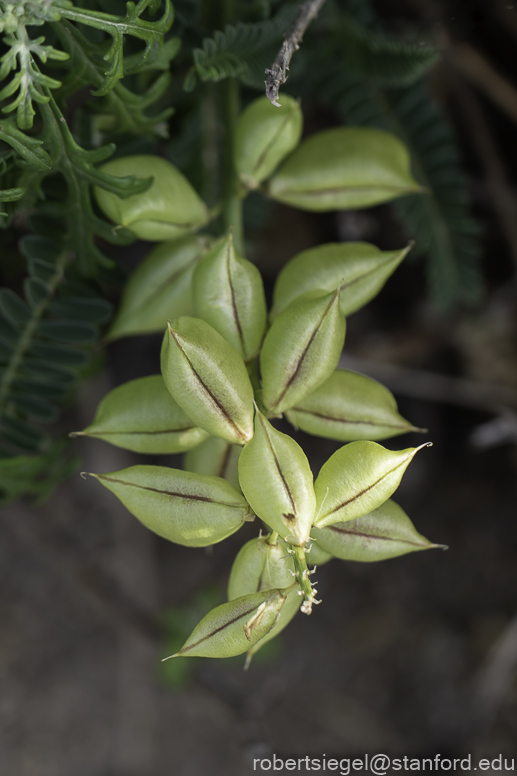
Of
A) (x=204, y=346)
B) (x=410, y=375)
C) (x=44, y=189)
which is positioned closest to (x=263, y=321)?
(x=204, y=346)

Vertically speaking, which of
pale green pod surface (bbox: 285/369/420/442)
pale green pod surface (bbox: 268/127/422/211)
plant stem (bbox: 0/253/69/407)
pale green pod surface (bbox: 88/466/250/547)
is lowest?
plant stem (bbox: 0/253/69/407)

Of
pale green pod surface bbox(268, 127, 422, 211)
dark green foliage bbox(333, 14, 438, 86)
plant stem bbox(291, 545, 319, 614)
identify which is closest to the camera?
plant stem bbox(291, 545, 319, 614)

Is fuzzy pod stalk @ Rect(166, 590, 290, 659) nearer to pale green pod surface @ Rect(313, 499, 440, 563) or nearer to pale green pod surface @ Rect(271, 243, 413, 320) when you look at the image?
pale green pod surface @ Rect(313, 499, 440, 563)

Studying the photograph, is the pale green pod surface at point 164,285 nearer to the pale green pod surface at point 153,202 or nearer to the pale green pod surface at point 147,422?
the pale green pod surface at point 153,202

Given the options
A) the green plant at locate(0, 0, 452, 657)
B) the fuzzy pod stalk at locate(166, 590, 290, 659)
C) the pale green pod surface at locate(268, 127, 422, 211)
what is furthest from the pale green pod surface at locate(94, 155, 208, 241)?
the fuzzy pod stalk at locate(166, 590, 290, 659)

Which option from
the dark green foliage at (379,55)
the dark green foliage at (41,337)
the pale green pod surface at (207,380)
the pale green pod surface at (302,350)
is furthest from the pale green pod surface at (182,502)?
the dark green foliage at (379,55)

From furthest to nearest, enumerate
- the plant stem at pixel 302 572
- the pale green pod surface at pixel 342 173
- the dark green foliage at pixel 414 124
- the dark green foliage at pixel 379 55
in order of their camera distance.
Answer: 1. the dark green foliage at pixel 414 124
2. the dark green foliage at pixel 379 55
3. the pale green pod surface at pixel 342 173
4. the plant stem at pixel 302 572

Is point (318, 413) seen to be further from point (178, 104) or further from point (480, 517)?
point (480, 517)
